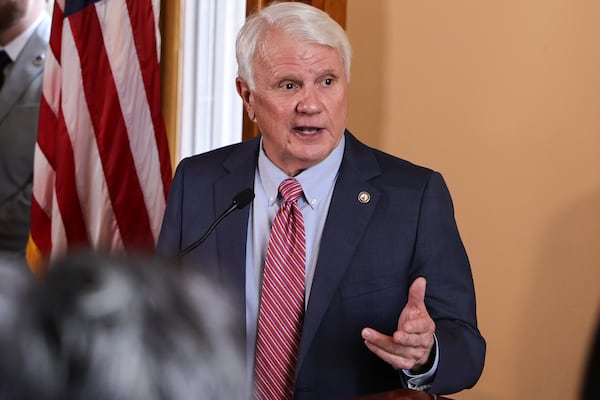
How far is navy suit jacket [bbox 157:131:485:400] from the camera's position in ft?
6.44

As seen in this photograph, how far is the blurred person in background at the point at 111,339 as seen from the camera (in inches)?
20.4

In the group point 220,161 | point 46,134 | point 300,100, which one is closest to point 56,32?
point 46,134

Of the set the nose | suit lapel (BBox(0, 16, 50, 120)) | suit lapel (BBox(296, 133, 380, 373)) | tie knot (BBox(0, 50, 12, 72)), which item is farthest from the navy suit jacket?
tie knot (BBox(0, 50, 12, 72))

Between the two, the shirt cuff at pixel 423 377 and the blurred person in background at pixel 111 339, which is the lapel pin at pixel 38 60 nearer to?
the shirt cuff at pixel 423 377

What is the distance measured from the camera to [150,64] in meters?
3.43

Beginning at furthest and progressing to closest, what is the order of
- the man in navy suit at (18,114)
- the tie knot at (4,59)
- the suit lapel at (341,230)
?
the tie knot at (4,59) < the man in navy suit at (18,114) < the suit lapel at (341,230)

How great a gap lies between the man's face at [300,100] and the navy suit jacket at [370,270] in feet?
0.33

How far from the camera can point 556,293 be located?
2516 mm

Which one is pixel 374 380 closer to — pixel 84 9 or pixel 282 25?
pixel 282 25

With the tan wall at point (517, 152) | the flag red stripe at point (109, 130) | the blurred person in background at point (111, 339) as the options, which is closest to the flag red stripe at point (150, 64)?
the flag red stripe at point (109, 130)

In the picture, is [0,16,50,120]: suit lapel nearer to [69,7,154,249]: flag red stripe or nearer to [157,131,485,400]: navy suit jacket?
[69,7,154,249]: flag red stripe

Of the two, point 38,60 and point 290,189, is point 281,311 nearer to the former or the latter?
point 290,189

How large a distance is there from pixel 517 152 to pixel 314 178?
0.75 m

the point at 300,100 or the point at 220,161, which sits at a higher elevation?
the point at 300,100
